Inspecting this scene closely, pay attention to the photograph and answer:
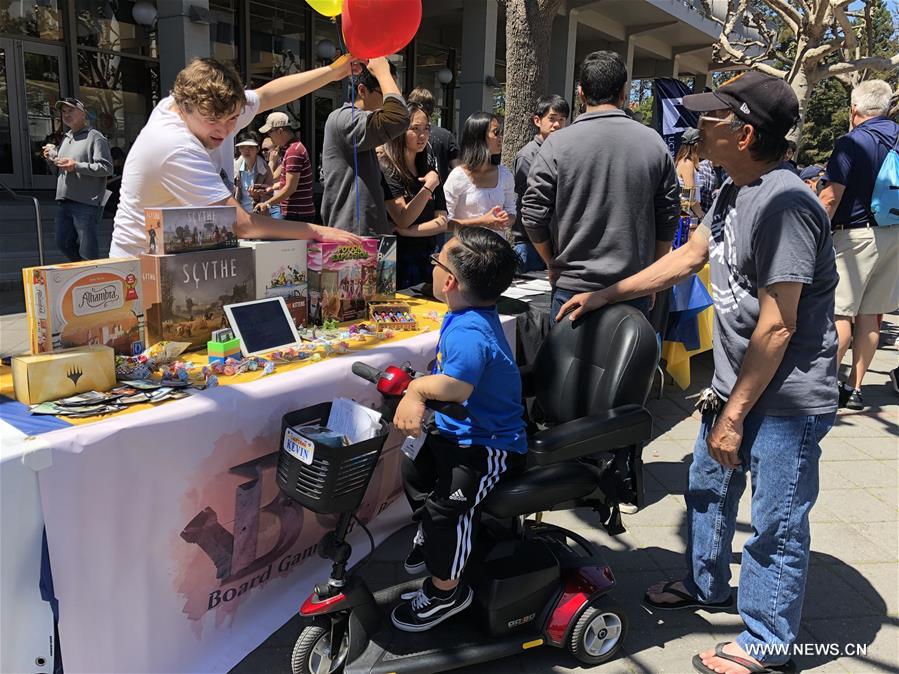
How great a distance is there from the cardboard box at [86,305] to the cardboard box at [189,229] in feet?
0.40

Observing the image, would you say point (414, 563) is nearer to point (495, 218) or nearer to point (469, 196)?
point (495, 218)

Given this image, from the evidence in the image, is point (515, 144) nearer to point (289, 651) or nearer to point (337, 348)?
point (337, 348)

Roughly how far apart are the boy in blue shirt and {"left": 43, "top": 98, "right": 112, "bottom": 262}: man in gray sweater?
17.4ft

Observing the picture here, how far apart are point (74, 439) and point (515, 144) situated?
5.44 metres

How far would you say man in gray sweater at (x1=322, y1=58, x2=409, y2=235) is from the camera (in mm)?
3121

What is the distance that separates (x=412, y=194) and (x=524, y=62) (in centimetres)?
273

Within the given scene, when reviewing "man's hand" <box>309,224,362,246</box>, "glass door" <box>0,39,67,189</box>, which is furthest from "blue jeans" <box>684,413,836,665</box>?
"glass door" <box>0,39,67,189</box>

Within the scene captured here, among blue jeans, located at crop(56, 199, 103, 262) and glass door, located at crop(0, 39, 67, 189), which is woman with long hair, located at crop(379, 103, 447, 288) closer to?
blue jeans, located at crop(56, 199, 103, 262)

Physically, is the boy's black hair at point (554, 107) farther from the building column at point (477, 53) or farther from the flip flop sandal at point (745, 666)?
the building column at point (477, 53)

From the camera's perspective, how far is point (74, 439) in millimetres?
1604

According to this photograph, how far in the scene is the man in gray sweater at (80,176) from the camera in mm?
6070

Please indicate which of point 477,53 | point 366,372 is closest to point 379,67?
point 366,372

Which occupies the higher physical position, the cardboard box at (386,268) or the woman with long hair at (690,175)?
the woman with long hair at (690,175)

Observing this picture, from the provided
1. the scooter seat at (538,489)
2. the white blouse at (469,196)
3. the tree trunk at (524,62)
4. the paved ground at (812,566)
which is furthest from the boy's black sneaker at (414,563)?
the tree trunk at (524,62)
